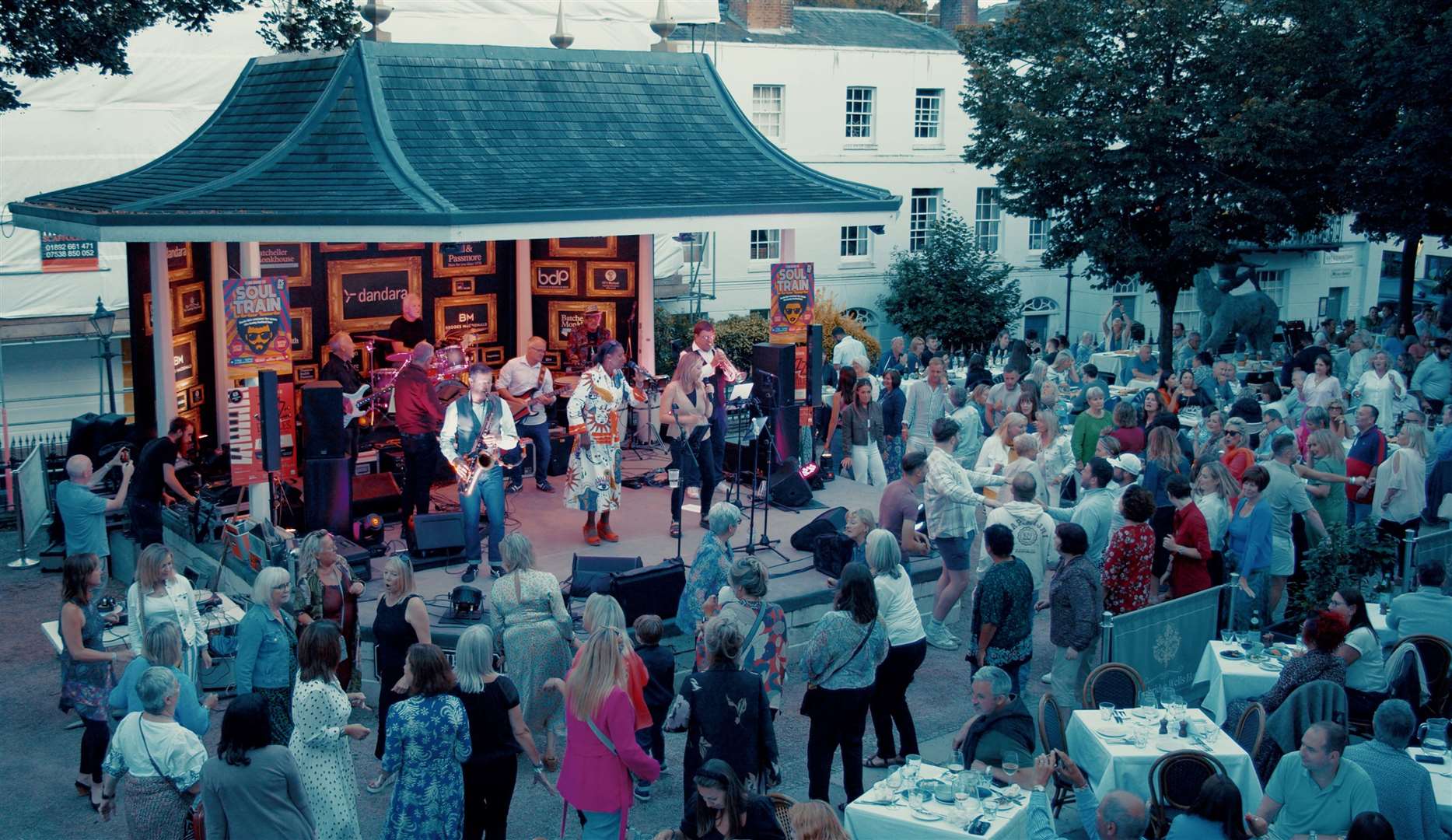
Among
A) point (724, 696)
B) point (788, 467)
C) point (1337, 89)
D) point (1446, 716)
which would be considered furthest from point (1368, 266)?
point (724, 696)

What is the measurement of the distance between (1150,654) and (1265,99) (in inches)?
558

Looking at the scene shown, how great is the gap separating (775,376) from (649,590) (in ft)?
15.5

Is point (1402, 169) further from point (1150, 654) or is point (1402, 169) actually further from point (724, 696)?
point (724, 696)

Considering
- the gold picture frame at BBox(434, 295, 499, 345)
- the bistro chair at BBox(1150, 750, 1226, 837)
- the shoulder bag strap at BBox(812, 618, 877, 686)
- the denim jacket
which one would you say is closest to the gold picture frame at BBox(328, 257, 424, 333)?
the gold picture frame at BBox(434, 295, 499, 345)

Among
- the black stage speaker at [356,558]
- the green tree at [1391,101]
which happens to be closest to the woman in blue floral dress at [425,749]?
the black stage speaker at [356,558]

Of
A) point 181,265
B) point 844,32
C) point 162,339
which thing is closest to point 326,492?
point 162,339

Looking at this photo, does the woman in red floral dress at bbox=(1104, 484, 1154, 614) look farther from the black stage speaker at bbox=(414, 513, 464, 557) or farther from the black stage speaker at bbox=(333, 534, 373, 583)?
the black stage speaker at bbox=(333, 534, 373, 583)

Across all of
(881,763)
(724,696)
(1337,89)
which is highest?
(1337,89)

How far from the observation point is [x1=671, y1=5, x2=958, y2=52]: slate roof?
98.5 ft

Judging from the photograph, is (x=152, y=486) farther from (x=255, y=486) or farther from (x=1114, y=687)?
(x=1114, y=687)

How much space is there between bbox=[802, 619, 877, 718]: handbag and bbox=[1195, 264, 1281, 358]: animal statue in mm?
16028

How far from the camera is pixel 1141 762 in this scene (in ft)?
25.4

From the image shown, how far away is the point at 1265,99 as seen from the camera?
826 inches

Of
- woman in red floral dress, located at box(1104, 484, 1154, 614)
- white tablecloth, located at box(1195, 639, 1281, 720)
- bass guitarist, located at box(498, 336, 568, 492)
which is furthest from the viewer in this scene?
bass guitarist, located at box(498, 336, 568, 492)
